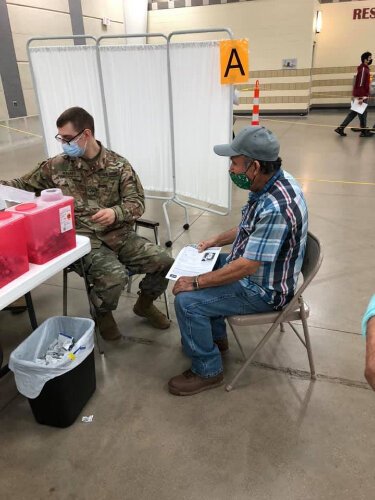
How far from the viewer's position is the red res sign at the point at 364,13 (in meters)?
10.2

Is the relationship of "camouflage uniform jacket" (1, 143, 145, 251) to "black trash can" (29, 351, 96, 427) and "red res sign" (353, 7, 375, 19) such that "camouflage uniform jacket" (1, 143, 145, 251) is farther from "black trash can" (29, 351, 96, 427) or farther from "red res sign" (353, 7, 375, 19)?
"red res sign" (353, 7, 375, 19)

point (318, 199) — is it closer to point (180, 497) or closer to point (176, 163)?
point (176, 163)

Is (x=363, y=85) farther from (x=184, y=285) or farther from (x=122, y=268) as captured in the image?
(x=184, y=285)

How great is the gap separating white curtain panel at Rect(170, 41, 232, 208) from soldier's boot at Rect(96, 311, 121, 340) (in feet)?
5.02

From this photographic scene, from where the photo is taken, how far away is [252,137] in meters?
1.60

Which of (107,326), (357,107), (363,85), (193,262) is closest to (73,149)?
(193,262)

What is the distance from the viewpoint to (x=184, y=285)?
Result: 1807mm

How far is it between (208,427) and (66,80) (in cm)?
321

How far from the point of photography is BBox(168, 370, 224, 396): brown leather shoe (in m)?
1.90

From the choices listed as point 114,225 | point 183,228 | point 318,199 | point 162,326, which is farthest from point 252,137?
point 318,199

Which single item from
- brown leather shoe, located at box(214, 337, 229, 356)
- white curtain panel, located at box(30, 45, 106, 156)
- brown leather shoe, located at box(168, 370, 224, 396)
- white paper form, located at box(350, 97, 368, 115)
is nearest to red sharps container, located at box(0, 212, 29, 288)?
brown leather shoe, located at box(168, 370, 224, 396)

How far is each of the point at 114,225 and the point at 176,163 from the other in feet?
4.74

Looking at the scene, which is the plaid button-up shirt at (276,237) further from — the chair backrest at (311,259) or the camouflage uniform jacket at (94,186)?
the camouflage uniform jacket at (94,186)

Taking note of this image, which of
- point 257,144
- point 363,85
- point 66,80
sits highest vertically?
point 66,80
